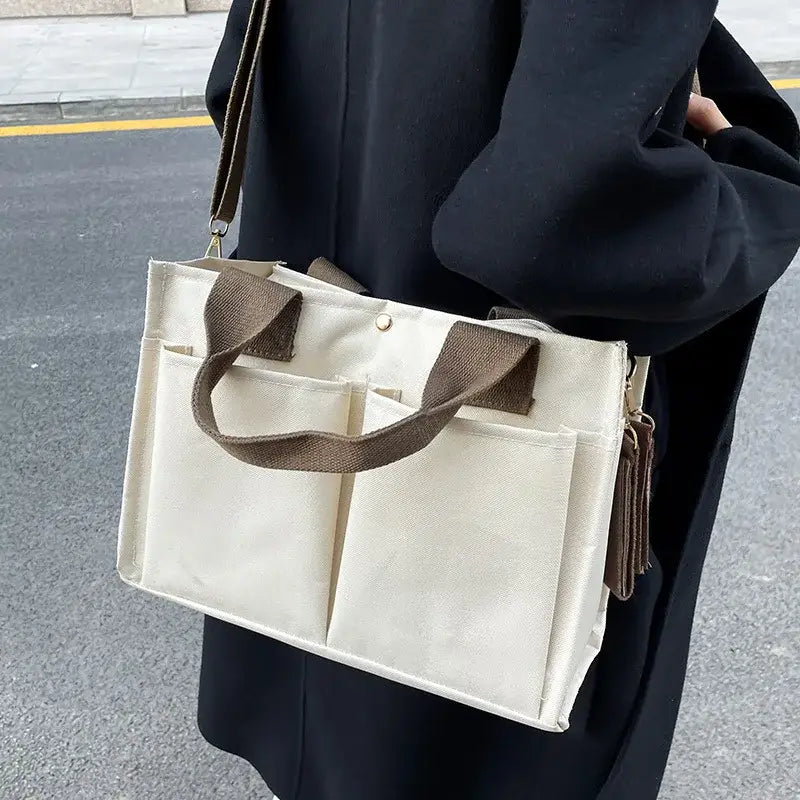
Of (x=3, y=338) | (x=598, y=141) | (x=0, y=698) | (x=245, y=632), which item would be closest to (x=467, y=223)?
(x=598, y=141)

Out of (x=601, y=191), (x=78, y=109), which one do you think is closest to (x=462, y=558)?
(x=601, y=191)

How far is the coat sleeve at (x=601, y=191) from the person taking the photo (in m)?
0.51

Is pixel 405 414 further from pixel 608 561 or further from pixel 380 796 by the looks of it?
pixel 380 796

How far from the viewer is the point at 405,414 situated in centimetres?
67

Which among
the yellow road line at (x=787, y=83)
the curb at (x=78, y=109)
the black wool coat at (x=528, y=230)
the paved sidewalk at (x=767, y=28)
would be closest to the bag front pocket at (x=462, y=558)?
the black wool coat at (x=528, y=230)

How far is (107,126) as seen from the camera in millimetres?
4883

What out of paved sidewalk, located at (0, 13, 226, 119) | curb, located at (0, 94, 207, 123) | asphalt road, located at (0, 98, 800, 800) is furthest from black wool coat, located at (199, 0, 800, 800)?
paved sidewalk, located at (0, 13, 226, 119)

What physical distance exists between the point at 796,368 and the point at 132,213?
8.42ft

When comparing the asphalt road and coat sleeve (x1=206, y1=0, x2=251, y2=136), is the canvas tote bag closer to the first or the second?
coat sleeve (x1=206, y1=0, x2=251, y2=136)

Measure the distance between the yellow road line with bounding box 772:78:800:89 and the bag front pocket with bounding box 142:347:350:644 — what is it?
5656 millimetres

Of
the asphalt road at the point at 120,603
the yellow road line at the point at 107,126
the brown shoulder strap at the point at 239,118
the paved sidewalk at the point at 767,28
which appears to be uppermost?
the brown shoulder strap at the point at 239,118

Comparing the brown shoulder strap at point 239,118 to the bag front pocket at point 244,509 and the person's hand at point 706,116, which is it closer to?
the person's hand at point 706,116

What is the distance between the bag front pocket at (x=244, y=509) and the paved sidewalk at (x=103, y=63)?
478 centimetres

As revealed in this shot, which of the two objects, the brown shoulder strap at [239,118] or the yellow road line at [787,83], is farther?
the yellow road line at [787,83]
